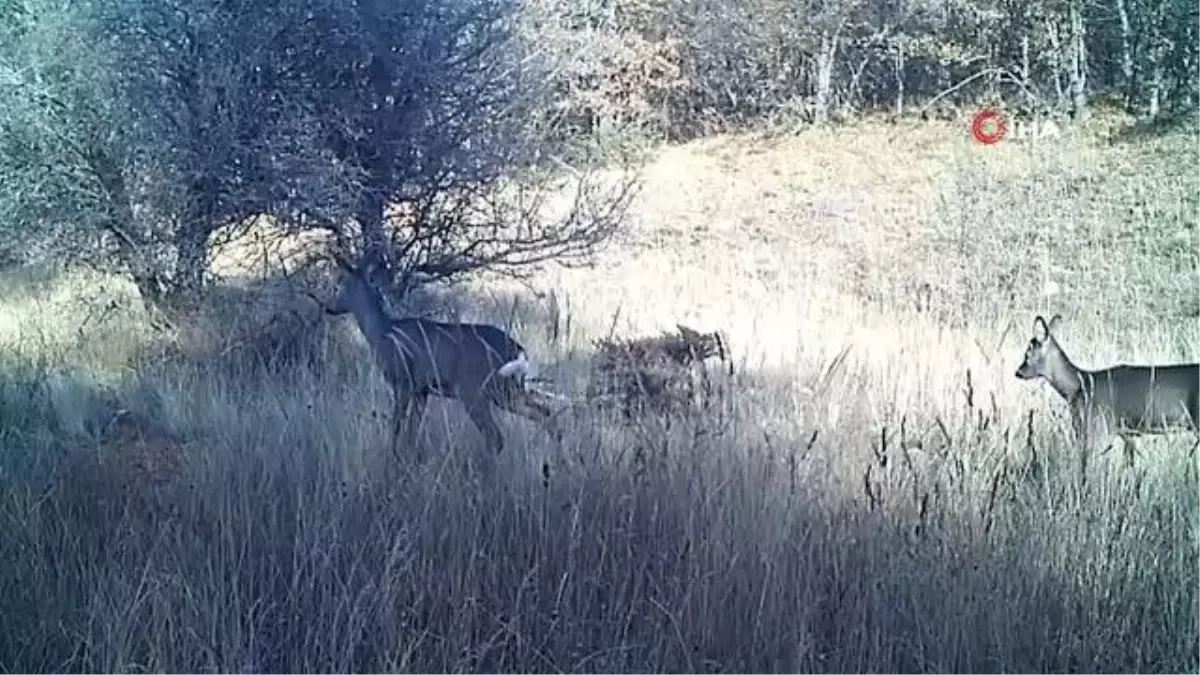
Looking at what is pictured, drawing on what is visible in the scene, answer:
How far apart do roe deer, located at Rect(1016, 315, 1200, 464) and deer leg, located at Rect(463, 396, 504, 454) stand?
1996mm

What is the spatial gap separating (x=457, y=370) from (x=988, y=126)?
64.1 feet

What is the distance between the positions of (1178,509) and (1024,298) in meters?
9.40

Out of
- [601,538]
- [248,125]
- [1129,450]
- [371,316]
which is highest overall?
[248,125]

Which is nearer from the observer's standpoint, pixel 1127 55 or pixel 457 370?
pixel 457 370

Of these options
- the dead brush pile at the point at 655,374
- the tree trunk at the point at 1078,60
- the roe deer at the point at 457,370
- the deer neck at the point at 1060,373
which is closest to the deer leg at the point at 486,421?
the roe deer at the point at 457,370

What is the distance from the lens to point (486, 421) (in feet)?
15.3

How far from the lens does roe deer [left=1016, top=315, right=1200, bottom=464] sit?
4.59 metres

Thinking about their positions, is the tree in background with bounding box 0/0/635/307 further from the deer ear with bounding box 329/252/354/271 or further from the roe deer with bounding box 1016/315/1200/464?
the roe deer with bounding box 1016/315/1200/464

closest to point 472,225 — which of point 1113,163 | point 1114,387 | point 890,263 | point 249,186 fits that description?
point 249,186

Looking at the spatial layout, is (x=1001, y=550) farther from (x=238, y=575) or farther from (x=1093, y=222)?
(x=1093, y=222)

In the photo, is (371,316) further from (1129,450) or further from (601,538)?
(1129,450)

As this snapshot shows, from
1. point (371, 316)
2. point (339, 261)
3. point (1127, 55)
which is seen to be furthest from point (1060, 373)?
point (1127, 55)

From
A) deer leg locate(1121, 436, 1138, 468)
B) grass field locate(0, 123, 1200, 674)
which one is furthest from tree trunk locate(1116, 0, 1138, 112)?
deer leg locate(1121, 436, 1138, 468)

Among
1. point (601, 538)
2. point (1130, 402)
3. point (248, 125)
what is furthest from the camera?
point (248, 125)
